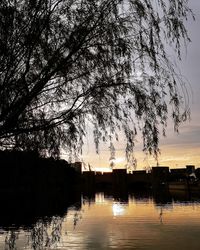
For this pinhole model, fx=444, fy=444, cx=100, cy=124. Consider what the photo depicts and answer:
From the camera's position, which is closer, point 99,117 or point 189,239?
point 99,117

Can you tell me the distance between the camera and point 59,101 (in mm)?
6699

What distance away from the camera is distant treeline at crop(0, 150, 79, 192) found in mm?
6281

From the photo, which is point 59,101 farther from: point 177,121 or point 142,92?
point 177,121

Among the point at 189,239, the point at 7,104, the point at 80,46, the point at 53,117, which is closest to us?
the point at 7,104

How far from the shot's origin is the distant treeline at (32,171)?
20.6 feet

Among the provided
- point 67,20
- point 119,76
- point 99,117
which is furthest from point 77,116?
point 67,20

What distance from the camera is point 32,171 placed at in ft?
21.7

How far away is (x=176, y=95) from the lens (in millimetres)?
6199

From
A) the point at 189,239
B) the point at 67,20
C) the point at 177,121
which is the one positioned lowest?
the point at 189,239

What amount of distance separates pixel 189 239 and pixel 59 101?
39.4 metres

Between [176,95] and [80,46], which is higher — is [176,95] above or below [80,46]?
below

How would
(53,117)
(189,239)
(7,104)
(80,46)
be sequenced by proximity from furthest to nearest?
(189,239) → (53,117) → (80,46) → (7,104)

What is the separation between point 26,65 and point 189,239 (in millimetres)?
40397

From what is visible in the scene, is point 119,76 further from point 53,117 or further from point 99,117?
point 53,117
